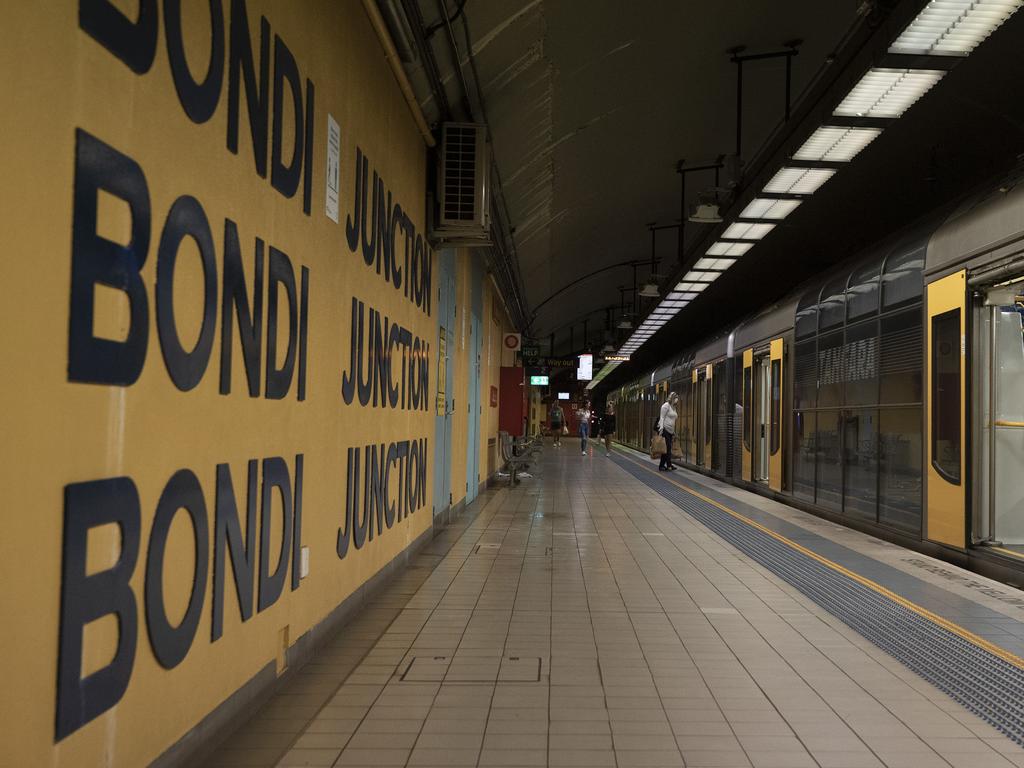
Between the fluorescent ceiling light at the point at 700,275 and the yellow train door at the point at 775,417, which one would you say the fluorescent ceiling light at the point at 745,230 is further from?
the fluorescent ceiling light at the point at 700,275

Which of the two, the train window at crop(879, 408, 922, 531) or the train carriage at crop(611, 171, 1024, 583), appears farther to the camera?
the train window at crop(879, 408, 922, 531)

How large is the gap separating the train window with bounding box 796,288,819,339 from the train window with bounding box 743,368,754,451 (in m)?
2.62

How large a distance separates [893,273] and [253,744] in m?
6.50

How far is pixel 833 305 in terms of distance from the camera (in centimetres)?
924

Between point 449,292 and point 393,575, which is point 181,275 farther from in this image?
point 449,292

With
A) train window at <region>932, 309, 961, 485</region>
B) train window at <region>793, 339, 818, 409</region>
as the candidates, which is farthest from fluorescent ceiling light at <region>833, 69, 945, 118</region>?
train window at <region>793, 339, 818, 409</region>

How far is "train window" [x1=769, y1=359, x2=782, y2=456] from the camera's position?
11164mm

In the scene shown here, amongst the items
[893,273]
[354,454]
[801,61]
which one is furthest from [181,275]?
[801,61]

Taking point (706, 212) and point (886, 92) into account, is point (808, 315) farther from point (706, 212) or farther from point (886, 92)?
point (886, 92)

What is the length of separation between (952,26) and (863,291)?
12.6ft

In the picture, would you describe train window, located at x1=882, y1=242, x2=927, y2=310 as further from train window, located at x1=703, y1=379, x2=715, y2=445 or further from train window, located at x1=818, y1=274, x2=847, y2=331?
train window, located at x1=703, y1=379, x2=715, y2=445

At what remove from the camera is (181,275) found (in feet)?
8.56

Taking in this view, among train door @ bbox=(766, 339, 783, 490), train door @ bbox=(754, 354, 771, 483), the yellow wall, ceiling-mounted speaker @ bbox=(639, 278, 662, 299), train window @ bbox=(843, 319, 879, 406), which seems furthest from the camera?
ceiling-mounted speaker @ bbox=(639, 278, 662, 299)

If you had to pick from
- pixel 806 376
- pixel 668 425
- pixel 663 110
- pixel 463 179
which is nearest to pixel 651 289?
pixel 668 425
